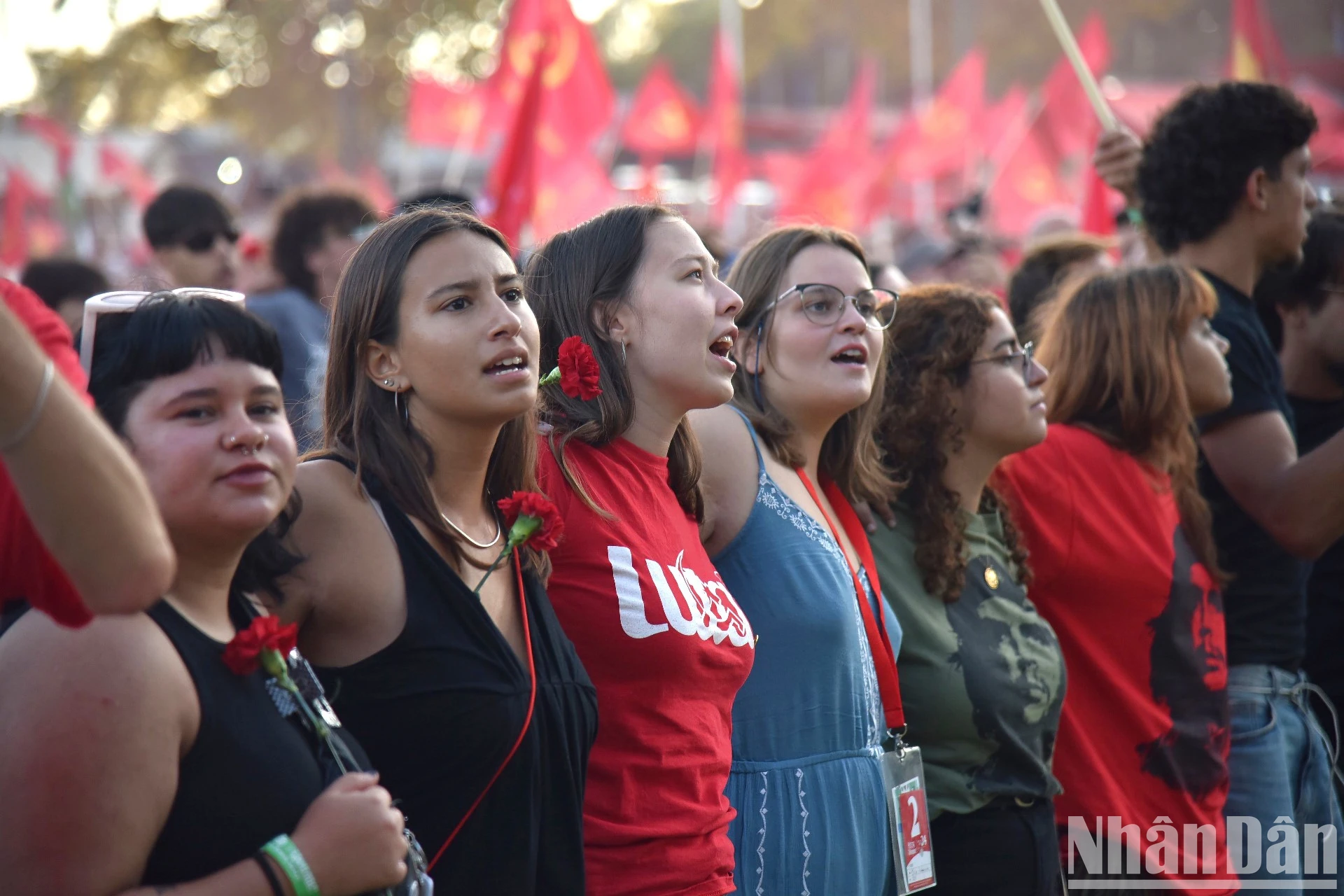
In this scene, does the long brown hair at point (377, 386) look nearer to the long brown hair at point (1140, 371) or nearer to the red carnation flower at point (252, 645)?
the red carnation flower at point (252, 645)

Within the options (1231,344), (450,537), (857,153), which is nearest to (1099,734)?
(1231,344)

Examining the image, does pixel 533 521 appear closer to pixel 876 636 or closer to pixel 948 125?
pixel 876 636

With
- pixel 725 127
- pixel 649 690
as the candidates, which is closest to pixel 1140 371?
A: pixel 649 690

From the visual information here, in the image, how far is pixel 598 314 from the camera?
9.70ft

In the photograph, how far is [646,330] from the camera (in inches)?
115

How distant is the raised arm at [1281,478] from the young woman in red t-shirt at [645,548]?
1.77 meters

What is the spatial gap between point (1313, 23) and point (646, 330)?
35430 millimetres

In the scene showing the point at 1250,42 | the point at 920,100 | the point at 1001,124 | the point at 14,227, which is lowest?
the point at 14,227

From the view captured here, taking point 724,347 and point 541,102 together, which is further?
point 541,102

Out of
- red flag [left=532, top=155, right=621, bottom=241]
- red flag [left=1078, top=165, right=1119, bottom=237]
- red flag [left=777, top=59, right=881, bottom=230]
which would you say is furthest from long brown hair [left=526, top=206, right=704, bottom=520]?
red flag [left=777, top=59, right=881, bottom=230]

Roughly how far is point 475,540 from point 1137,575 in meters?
1.94

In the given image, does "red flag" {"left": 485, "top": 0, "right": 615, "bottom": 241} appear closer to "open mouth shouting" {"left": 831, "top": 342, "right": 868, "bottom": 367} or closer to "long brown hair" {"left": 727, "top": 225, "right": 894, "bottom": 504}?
"long brown hair" {"left": 727, "top": 225, "right": 894, "bottom": 504}

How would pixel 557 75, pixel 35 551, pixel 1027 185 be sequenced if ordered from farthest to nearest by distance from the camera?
1. pixel 1027 185
2. pixel 557 75
3. pixel 35 551

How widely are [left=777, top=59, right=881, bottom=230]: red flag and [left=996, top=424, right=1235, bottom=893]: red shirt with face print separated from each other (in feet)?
32.9
